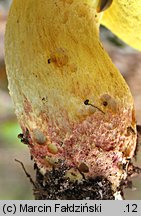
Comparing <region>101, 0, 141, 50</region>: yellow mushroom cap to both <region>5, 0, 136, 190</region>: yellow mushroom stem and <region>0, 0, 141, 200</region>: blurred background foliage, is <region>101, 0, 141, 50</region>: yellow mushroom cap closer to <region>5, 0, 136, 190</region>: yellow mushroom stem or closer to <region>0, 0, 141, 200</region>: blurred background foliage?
<region>5, 0, 136, 190</region>: yellow mushroom stem

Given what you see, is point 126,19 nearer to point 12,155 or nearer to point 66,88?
point 66,88

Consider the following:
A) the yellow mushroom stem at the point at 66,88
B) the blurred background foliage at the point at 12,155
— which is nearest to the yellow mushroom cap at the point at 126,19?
the yellow mushroom stem at the point at 66,88

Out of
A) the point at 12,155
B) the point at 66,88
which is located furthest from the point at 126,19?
the point at 12,155

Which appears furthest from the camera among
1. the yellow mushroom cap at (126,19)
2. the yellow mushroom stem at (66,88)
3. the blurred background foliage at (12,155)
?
the blurred background foliage at (12,155)

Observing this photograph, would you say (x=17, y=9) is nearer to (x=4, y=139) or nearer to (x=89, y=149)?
(x=89, y=149)

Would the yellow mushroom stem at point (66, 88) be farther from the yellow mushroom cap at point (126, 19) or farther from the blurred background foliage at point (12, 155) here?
the blurred background foliage at point (12, 155)

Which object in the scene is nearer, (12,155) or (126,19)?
(126,19)

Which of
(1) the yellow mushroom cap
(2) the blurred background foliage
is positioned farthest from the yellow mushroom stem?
(2) the blurred background foliage

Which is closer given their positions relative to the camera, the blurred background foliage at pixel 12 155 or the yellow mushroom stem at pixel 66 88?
the yellow mushroom stem at pixel 66 88

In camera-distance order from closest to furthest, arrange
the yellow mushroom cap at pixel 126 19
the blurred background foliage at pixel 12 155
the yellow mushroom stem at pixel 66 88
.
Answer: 1. the yellow mushroom stem at pixel 66 88
2. the yellow mushroom cap at pixel 126 19
3. the blurred background foliage at pixel 12 155
